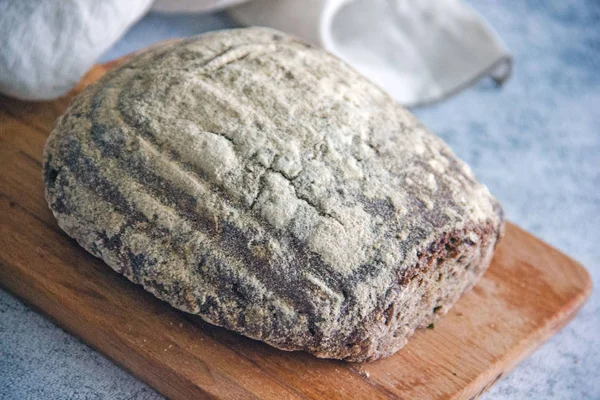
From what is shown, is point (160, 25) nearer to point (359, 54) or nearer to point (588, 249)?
point (359, 54)

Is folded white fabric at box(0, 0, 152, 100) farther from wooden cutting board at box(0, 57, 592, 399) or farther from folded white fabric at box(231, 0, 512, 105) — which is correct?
folded white fabric at box(231, 0, 512, 105)

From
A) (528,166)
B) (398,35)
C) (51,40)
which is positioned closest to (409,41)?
(398,35)

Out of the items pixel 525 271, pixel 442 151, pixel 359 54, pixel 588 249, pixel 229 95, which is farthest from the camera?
pixel 359 54

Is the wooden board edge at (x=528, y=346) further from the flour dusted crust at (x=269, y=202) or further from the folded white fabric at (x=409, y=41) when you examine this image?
the folded white fabric at (x=409, y=41)

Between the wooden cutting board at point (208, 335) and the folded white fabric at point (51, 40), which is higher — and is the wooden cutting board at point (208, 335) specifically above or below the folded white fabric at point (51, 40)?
below

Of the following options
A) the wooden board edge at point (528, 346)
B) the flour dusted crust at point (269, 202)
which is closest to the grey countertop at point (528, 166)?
the wooden board edge at point (528, 346)

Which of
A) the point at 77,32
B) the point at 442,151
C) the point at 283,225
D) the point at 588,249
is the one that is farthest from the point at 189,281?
the point at 588,249
